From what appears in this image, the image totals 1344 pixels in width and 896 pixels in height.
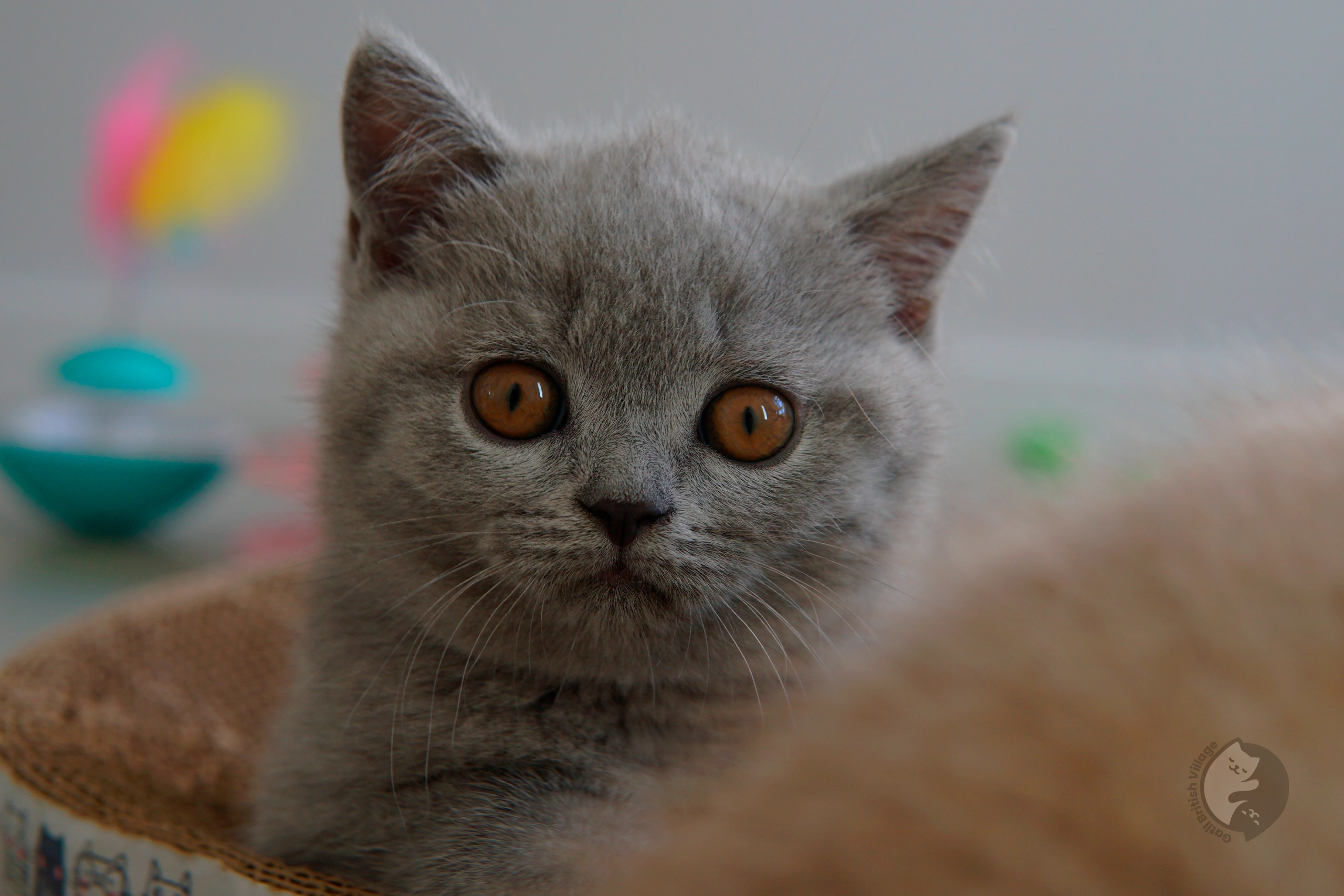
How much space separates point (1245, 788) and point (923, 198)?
2.17ft

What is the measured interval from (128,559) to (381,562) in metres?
1.73

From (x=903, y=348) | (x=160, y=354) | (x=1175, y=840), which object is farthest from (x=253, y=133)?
(x=1175, y=840)

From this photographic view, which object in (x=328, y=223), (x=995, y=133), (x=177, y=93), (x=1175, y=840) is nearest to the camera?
(x=1175, y=840)

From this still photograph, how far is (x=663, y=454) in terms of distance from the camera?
2.31 feet

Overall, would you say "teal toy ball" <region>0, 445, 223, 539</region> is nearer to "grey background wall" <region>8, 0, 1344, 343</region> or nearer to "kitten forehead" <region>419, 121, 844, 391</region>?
"grey background wall" <region>8, 0, 1344, 343</region>

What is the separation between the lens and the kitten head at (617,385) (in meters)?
0.71

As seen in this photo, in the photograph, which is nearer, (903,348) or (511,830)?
(511,830)

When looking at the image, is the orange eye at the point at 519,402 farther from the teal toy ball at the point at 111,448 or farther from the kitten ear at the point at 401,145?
the teal toy ball at the point at 111,448

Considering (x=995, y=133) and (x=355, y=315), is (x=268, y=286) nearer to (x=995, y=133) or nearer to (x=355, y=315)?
(x=355, y=315)

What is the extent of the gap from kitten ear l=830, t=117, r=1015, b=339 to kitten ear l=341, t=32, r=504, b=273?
0.28 meters

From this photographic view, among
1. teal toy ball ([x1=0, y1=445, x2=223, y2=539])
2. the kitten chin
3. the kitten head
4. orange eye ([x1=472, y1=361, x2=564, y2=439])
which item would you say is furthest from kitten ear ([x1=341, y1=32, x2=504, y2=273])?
teal toy ball ([x1=0, y1=445, x2=223, y2=539])

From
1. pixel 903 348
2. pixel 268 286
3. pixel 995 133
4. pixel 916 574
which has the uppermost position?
pixel 268 286

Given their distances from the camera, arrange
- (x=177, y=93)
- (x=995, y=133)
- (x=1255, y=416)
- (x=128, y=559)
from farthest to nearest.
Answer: (x=177, y=93), (x=128, y=559), (x=995, y=133), (x=1255, y=416)

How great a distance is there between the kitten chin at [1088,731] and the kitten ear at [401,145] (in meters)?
0.61
